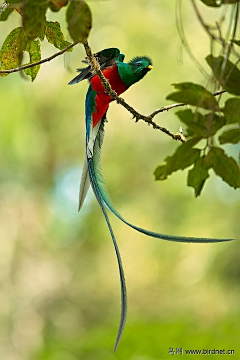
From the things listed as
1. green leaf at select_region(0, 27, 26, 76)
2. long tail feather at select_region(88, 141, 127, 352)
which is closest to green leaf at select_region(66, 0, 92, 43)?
green leaf at select_region(0, 27, 26, 76)

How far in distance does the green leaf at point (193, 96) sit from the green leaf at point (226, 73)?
0.08 feet

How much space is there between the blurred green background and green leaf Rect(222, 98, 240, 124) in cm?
356

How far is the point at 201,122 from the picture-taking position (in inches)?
23.3

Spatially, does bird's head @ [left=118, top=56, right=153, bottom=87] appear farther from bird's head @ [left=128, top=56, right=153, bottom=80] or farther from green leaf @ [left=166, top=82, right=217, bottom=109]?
green leaf @ [left=166, top=82, right=217, bottom=109]

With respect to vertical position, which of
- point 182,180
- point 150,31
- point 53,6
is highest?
point 150,31

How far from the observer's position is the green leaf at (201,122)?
0.59 meters

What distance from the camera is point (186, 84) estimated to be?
0.57 m

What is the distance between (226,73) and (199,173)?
16 cm

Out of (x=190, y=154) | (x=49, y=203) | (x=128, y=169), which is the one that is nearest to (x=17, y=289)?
(x=49, y=203)

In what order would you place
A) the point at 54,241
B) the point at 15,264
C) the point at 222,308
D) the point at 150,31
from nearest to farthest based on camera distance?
the point at 150,31
the point at 222,308
the point at 15,264
the point at 54,241

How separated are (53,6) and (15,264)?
4.60 meters

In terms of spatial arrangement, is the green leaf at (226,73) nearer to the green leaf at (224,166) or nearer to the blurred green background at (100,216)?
the green leaf at (224,166)

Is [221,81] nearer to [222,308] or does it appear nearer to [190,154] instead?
[190,154]

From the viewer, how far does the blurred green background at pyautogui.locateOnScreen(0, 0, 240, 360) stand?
4.35 metres
